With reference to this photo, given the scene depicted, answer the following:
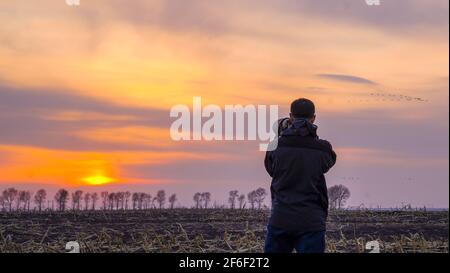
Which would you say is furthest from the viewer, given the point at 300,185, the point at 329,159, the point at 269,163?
the point at 269,163

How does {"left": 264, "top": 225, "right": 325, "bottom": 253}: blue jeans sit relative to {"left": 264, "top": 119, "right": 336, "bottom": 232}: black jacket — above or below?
below

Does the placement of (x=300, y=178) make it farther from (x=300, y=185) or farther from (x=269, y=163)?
(x=269, y=163)

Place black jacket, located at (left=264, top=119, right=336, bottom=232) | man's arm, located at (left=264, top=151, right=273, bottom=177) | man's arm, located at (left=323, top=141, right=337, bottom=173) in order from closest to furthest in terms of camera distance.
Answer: black jacket, located at (left=264, top=119, right=336, bottom=232), man's arm, located at (left=323, top=141, right=337, bottom=173), man's arm, located at (left=264, top=151, right=273, bottom=177)

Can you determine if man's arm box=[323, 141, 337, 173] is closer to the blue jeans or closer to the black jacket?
the black jacket

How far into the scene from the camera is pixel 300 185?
22.0 feet

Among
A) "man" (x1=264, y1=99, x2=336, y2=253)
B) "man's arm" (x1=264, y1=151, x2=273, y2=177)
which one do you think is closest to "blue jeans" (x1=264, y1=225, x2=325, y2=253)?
"man" (x1=264, y1=99, x2=336, y2=253)

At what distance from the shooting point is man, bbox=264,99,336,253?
668 centimetres

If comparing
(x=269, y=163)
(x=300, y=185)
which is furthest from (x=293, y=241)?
(x=269, y=163)

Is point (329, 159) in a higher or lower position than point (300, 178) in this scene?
higher

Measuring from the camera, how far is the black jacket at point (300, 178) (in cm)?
668

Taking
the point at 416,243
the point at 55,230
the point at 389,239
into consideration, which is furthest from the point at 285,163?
the point at 55,230

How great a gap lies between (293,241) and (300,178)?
0.68m
